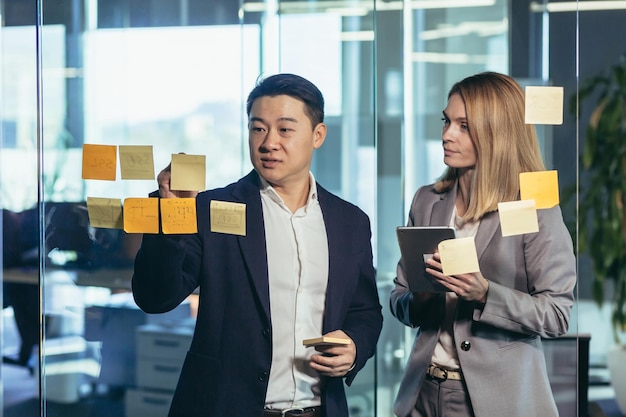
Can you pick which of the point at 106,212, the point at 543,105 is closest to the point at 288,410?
the point at 106,212

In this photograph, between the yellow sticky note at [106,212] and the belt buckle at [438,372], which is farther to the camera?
the yellow sticky note at [106,212]

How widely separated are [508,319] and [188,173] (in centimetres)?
82

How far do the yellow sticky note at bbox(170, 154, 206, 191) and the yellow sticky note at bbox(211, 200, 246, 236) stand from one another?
8cm

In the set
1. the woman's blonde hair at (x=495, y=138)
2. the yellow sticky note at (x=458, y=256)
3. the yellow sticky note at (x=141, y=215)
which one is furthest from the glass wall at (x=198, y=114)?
the yellow sticky note at (x=458, y=256)

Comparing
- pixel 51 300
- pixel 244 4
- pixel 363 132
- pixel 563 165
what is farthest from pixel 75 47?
pixel 563 165

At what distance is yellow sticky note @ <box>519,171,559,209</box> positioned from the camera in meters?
1.97

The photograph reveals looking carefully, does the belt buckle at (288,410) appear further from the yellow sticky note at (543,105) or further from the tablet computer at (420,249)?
the yellow sticky note at (543,105)

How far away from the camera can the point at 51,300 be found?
302 cm

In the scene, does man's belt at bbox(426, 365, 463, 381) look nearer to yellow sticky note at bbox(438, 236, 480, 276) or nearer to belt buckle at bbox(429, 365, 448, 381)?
belt buckle at bbox(429, 365, 448, 381)

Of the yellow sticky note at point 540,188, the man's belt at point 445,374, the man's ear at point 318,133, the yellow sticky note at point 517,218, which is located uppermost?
the man's ear at point 318,133

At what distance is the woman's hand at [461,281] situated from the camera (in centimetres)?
184

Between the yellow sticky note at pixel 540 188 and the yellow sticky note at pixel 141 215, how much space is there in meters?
0.89

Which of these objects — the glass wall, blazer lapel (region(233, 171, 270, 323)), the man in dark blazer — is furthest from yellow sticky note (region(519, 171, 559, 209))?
blazer lapel (region(233, 171, 270, 323))

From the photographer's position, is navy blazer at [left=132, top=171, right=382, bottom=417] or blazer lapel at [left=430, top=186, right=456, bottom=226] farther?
blazer lapel at [left=430, top=186, right=456, bottom=226]
